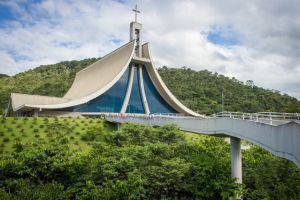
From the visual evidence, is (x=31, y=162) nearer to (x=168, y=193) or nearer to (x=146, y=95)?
(x=168, y=193)

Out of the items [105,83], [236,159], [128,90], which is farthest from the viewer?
[128,90]

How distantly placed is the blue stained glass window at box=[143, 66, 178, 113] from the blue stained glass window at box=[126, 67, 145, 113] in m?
0.91

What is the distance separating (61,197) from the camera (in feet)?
27.5

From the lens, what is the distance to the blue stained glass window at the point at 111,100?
2989cm

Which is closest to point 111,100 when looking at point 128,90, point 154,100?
point 128,90

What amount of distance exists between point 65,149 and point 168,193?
4027 millimetres

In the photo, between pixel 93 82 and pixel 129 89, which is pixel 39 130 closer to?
pixel 129 89

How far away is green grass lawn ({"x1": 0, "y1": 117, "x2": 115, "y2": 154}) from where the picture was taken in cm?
1673

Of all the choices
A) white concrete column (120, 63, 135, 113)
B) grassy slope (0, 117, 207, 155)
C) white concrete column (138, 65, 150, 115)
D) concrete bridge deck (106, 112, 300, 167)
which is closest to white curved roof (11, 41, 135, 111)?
white concrete column (120, 63, 135, 113)

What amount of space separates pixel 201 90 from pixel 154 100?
22.0 metres

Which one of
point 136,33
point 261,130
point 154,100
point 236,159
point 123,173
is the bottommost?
point 123,173

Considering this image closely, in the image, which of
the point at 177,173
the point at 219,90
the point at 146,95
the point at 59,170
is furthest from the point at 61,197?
the point at 219,90

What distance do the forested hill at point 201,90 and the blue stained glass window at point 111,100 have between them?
46.8 feet

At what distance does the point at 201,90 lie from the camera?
53.5 meters
